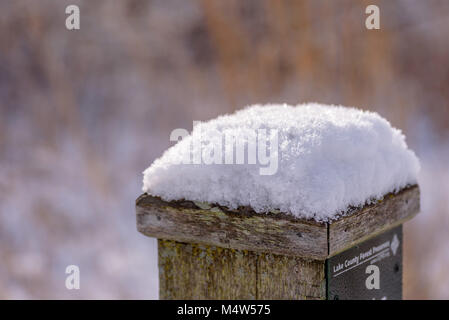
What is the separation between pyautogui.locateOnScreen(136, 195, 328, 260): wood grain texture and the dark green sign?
0.10 metres

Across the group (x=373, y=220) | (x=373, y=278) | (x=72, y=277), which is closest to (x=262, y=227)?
(x=373, y=220)

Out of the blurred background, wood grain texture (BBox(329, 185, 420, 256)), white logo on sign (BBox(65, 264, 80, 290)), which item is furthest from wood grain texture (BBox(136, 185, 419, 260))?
the blurred background

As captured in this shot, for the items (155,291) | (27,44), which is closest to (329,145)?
(155,291)

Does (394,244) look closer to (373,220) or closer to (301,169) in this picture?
(373,220)

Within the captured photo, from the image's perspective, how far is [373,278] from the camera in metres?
1.43

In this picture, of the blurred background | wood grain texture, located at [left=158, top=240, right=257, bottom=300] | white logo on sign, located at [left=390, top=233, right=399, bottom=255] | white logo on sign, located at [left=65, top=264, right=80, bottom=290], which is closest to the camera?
wood grain texture, located at [left=158, top=240, right=257, bottom=300]

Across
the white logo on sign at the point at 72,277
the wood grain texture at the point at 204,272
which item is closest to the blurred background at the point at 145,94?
the white logo on sign at the point at 72,277

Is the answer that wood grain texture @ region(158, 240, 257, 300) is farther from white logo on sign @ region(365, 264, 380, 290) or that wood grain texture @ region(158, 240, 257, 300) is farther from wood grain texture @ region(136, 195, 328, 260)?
white logo on sign @ region(365, 264, 380, 290)

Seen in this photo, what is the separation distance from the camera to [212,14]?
498 centimetres

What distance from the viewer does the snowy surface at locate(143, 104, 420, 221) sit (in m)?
1.19

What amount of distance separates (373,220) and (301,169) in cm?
25

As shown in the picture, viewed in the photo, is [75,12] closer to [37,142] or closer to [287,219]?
[37,142]

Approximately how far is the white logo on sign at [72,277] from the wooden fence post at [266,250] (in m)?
2.89

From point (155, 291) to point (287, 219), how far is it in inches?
129
